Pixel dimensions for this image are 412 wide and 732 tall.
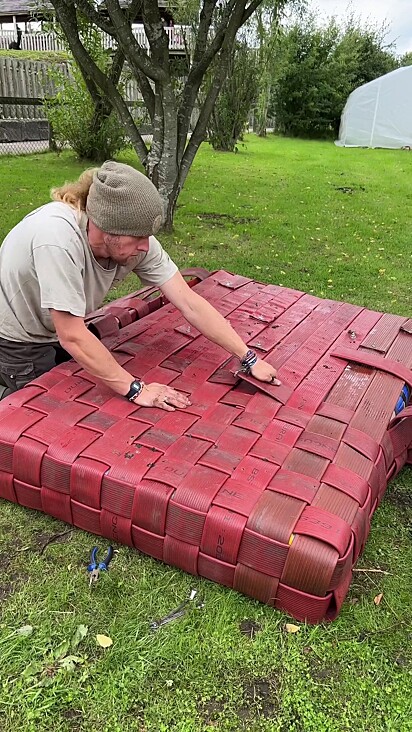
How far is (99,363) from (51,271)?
347mm

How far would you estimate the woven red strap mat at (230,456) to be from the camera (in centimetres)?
150

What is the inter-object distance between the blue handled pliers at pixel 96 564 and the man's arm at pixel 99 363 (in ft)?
1.65

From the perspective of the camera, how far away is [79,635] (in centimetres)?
148

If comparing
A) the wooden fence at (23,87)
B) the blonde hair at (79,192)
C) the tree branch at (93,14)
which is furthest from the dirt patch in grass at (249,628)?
the wooden fence at (23,87)

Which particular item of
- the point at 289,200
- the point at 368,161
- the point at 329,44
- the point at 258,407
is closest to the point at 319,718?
the point at 258,407

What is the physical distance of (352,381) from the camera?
220cm

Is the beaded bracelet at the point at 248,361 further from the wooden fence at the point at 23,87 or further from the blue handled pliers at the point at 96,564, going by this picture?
the wooden fence at the point at 23,87

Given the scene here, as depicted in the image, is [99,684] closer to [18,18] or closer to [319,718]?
[319,718]

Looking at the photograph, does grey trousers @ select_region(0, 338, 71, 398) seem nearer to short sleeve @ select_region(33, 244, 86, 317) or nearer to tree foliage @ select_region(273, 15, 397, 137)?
short sleeve @ select_region(33, 244, 86, 317)

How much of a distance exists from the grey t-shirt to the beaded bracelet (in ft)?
1.58

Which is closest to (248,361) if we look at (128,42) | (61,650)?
(61,650)

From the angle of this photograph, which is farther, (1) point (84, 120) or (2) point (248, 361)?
(1) point (84, 120)

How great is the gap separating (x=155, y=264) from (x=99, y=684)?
1.49m

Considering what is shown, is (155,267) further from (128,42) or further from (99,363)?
(128,42)
